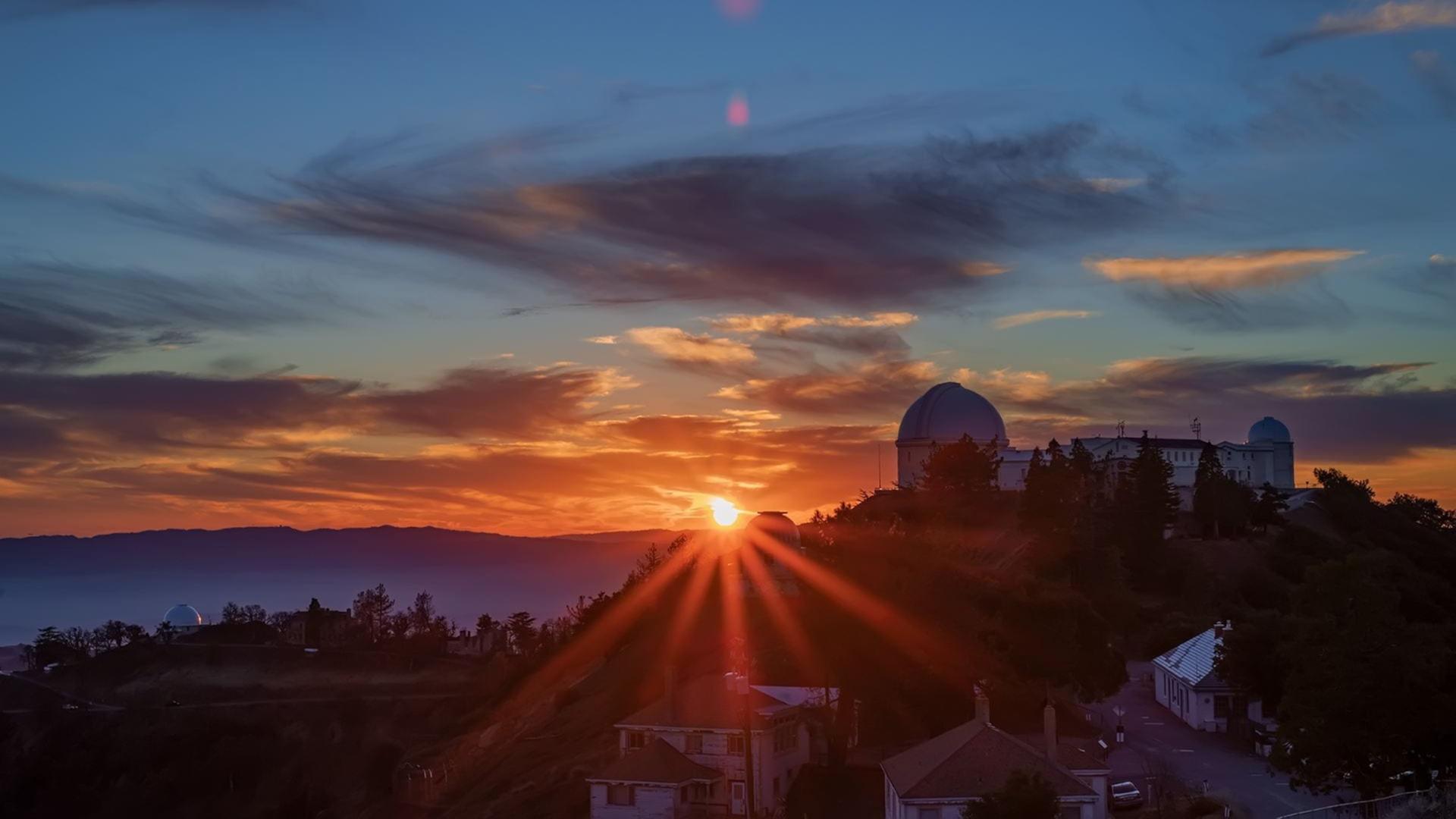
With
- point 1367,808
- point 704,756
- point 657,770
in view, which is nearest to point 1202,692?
point 704,756

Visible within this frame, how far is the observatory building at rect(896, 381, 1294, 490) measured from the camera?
8088cm

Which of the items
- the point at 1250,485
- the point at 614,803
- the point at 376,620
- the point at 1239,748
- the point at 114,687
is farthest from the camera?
the point at 376,620

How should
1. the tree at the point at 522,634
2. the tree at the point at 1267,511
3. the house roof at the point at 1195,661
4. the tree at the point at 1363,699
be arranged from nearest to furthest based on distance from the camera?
1. the tree at the point at 1363,699
2. the house roof at the point at 1195,661
3. the tree at the point at 1267,511
4. the tree at the point at 522,634

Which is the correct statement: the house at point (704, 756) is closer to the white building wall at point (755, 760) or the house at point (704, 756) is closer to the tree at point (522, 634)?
the white building wall at point (755, 760)

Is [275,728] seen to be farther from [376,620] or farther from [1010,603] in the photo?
[1010,603]

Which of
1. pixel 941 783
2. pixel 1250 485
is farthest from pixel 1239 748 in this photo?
pixel 1250 485

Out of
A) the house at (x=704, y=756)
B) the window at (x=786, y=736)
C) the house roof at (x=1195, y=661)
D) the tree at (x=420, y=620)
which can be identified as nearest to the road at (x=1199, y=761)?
the house roof at (x=1195, y=661)

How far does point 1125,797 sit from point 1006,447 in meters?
51.3

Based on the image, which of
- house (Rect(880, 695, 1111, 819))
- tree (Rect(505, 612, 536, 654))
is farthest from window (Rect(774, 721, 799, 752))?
tree (Rect(505, 612, 536, 654))

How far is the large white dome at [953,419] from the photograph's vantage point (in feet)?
265

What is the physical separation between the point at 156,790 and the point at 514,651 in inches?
935

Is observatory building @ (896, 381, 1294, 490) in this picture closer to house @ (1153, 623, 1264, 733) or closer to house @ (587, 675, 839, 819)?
house @ (1153, 623, 1264, 733)

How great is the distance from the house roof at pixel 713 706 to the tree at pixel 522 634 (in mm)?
44692

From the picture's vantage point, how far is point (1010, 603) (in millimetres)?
40781
